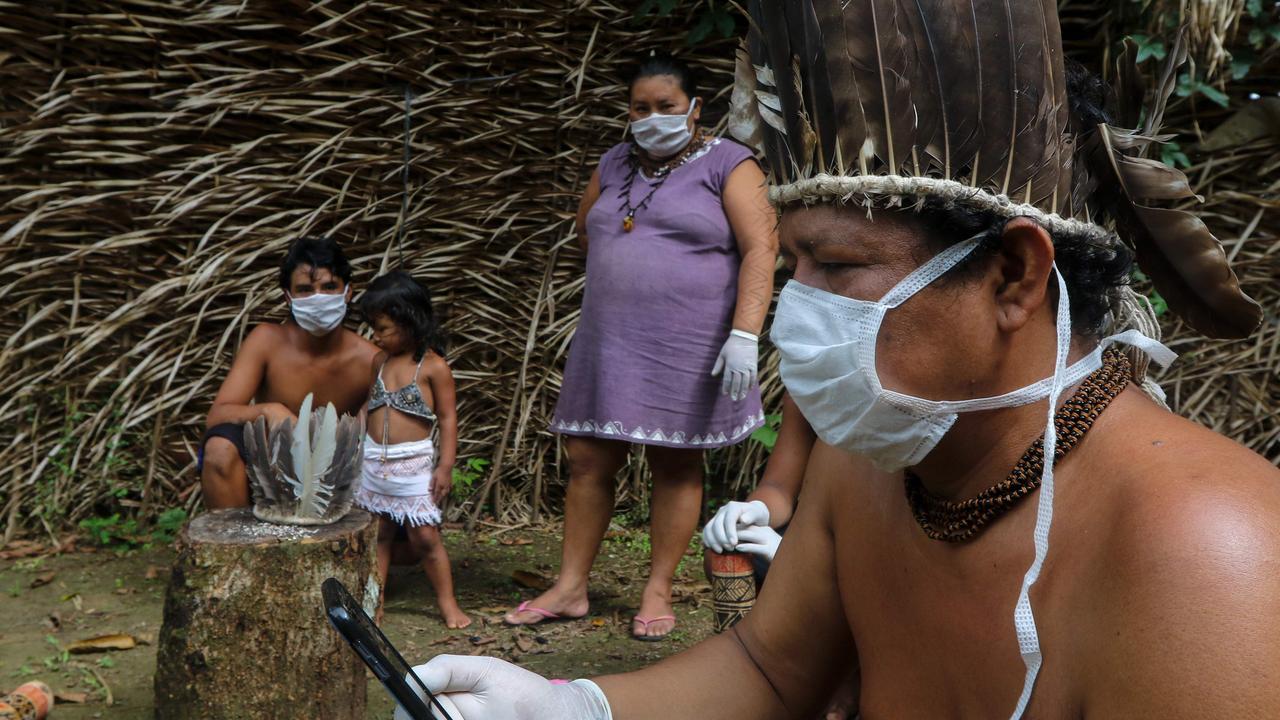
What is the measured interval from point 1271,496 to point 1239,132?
4.50m

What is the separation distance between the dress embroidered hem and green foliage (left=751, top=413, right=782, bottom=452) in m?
0.85

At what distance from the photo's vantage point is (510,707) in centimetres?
152

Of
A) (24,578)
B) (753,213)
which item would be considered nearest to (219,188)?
(24,578)

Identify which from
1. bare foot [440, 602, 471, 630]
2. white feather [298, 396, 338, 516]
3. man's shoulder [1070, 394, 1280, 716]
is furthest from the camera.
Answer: bare foot [440, 602, 471, 630]

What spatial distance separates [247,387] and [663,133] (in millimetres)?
1890

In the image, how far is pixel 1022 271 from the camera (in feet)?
4.08

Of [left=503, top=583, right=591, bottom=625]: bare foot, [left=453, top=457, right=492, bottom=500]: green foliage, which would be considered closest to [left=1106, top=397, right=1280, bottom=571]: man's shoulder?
[left=503, top=583, right=591, bottom=625]: bare foot

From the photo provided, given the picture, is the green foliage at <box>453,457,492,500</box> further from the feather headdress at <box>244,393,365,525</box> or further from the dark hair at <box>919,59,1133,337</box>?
the dark hair at <box>919,59,1133,337</box>

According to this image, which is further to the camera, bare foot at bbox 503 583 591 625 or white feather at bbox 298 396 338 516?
bare foot at bbox 503 583 591 625

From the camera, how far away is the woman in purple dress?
3787 millimetres

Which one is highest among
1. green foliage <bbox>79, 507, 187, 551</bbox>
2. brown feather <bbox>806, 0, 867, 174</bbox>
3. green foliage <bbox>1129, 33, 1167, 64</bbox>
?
brown feather <bbox>806, 0, 867, 174</bbox>

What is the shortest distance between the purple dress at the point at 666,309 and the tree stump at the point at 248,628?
1178 millimetres

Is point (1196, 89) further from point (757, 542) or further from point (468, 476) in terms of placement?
point (468, 476)

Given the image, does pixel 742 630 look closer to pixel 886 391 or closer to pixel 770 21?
pixel 886 391
